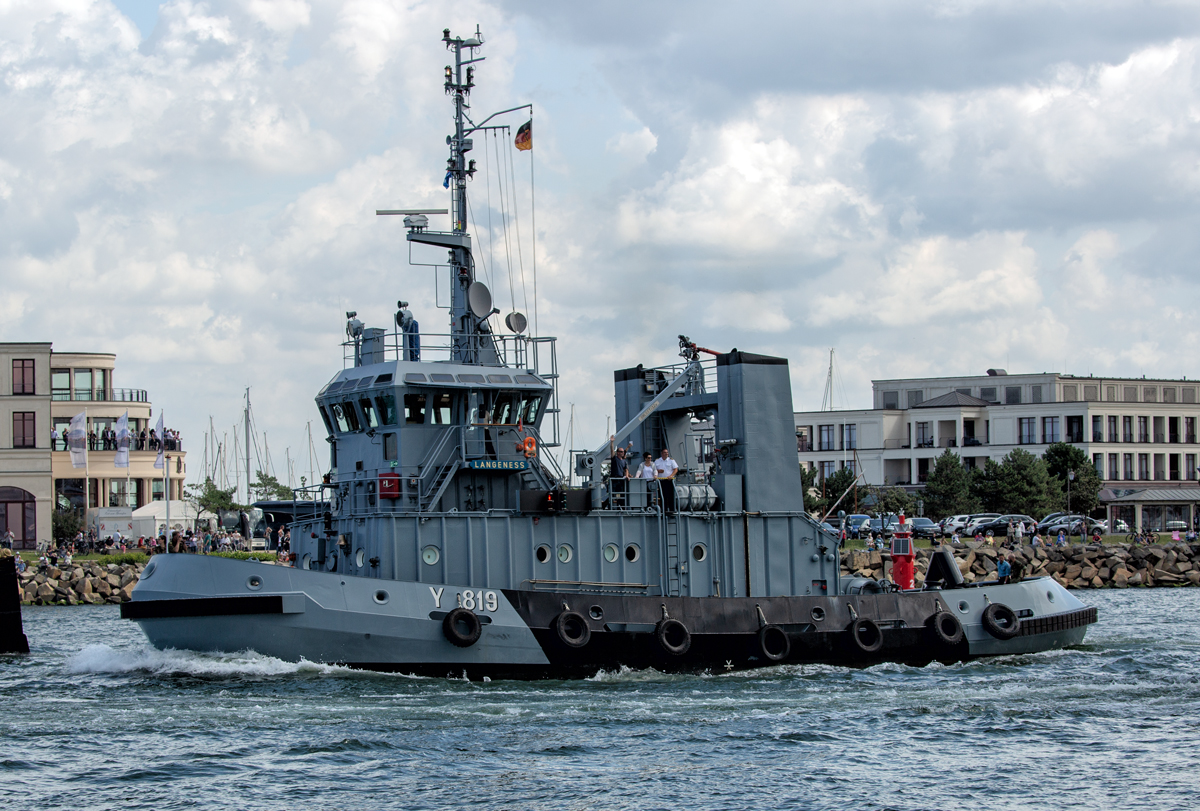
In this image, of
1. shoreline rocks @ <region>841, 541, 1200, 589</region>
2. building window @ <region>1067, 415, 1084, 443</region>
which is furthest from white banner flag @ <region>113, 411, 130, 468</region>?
building window @ <region>1067, 415, 1084, 443</region>

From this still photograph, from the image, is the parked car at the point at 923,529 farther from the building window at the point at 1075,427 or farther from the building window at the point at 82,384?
the building window at the point at 82,384

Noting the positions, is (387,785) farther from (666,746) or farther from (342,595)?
(342,595)

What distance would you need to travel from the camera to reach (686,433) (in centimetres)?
2361

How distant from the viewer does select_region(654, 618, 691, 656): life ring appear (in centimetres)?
1998

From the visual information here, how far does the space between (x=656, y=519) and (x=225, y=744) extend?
26.0ft

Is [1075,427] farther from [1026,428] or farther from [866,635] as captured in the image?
[866,635]

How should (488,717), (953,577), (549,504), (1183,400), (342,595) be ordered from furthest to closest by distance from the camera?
1. (1183,400)
2. (953,577)
3. (549,504)
4. (342,595)
5. (488,717)

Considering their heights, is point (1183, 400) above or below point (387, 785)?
above

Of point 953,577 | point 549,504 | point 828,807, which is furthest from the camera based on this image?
point 953,577

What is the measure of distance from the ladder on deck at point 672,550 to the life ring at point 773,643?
1.53m

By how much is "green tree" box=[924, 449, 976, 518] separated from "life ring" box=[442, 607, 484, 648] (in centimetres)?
4885

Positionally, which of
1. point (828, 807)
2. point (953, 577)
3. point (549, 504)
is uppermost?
point (549, 504)

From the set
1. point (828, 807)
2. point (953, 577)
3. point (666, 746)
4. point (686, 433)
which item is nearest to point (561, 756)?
point (666, 746)

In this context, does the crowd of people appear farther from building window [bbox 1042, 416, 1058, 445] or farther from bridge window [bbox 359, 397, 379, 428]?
building window [bbox 1042, 416, 1058, 445]
